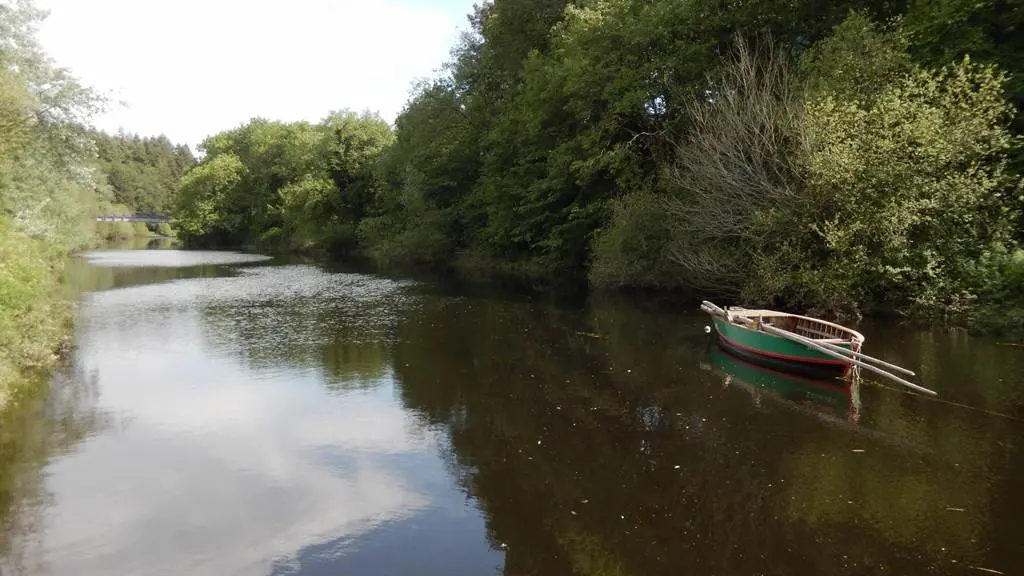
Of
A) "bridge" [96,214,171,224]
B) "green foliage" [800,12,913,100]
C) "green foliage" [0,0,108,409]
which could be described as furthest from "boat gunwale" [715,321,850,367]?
"bridge" [96,214,171,224]

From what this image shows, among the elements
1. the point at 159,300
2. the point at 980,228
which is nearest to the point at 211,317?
the point at 159,300

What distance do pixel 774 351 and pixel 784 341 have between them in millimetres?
462

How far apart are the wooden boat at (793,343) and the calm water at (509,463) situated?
2.13 ft

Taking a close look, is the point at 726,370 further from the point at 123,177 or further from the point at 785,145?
the point at 123,177

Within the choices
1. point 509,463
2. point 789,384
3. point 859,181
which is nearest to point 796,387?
point 789,384

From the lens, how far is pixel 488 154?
1734 inches

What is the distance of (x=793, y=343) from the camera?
600 inches

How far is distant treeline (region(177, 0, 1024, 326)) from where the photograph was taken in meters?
19.6

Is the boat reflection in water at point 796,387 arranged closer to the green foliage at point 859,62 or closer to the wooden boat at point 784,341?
the wooden boat at point 784,341

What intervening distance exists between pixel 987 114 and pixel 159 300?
1251 inches

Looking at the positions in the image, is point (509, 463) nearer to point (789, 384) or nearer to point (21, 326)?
point (789, 384)

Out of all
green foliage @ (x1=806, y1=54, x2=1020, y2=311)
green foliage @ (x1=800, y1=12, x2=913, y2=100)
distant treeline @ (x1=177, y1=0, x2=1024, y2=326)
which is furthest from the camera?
green foliage @ (x1=800, y1=12, x2=913, y2=100)

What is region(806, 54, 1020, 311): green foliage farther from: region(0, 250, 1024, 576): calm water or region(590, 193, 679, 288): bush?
region(590, 193, 679, 288): bush

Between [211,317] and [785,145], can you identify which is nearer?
[785,145]
